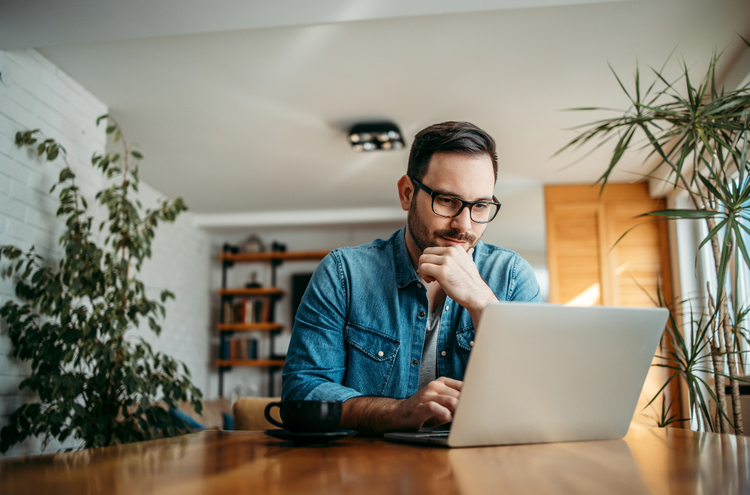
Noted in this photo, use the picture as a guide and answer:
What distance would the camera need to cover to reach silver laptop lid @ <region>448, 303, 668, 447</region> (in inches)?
29.3

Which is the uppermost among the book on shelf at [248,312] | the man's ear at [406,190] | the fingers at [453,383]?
A: the man's ear at [406,190]

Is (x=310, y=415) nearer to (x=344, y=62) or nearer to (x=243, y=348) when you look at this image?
(x=344, y=62)

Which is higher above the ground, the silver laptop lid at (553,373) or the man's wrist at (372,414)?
the silver laptop lid at (553,373)

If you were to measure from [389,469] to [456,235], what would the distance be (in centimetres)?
76

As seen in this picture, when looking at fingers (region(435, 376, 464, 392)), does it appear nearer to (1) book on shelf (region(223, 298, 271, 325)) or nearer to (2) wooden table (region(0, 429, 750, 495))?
(2) wooden table (region(0, 429, 750, 495))

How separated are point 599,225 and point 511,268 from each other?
13.4 feet

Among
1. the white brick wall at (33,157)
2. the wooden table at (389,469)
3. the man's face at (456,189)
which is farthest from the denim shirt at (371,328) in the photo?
the white brick wall at (33,157)

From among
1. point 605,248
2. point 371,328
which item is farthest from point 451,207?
point 605,248

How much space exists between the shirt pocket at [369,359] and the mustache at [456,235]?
0.26m

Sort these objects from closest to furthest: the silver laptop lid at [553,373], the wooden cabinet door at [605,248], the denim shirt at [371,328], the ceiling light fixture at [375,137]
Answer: the silver laptop lid at [553,373] < the denim shirt at [371,328] < the ceiling light fixture at [375,137] < the wooden cabinet door at [605,248]

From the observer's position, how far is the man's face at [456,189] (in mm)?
1297

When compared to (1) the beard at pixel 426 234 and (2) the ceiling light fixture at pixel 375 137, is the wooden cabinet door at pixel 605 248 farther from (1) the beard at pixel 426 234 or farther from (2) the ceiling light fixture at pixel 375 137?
(1) the beard at pixel 426 234

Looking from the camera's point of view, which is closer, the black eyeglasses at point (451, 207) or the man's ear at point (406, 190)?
the black eyeglasses at point (451, 207)

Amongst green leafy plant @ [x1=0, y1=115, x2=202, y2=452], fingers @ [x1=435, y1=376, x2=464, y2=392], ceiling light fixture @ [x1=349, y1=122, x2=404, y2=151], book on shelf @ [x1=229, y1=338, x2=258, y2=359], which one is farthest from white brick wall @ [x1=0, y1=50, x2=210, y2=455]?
book on shelf @ [x1=229, y1=338, x2=258, y2=359]
